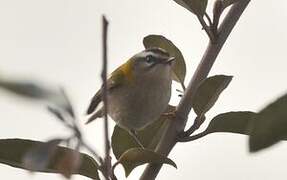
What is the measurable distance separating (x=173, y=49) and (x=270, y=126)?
1.37 metres

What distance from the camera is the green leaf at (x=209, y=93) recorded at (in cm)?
150

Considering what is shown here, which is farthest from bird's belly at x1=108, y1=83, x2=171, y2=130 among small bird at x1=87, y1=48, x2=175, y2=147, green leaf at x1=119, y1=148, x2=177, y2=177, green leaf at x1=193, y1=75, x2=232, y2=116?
green leaf at x1=119, y1=148, x2=177, y2=177

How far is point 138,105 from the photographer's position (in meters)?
2.64

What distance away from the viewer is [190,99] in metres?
1.28

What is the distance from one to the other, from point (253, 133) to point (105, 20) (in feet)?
0.67

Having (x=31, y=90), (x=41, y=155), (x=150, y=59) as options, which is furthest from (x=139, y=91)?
(x=31, y=90)

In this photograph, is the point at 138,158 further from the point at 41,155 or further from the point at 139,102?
the point at 139,102

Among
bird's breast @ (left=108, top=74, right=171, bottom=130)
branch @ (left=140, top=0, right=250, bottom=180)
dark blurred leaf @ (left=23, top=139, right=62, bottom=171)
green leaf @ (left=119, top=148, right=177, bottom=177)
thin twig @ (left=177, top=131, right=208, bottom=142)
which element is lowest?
bird's breast @ (left=108, top=74, right=171, bottom=130)

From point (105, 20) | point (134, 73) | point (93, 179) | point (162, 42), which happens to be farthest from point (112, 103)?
point (105, 20)

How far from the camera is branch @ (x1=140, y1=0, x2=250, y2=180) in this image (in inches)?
48.9

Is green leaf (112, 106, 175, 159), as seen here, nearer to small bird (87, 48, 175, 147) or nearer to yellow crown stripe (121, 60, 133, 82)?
small bird (87, 48, 175, 147)

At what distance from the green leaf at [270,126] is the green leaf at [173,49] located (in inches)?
48.4

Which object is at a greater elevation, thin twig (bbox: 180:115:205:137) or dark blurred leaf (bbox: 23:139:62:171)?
dark blurred leaf (bbox: 23:139:62:171)

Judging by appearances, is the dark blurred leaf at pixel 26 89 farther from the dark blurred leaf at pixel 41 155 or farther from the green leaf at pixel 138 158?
the green leaf at pixel 138 158
